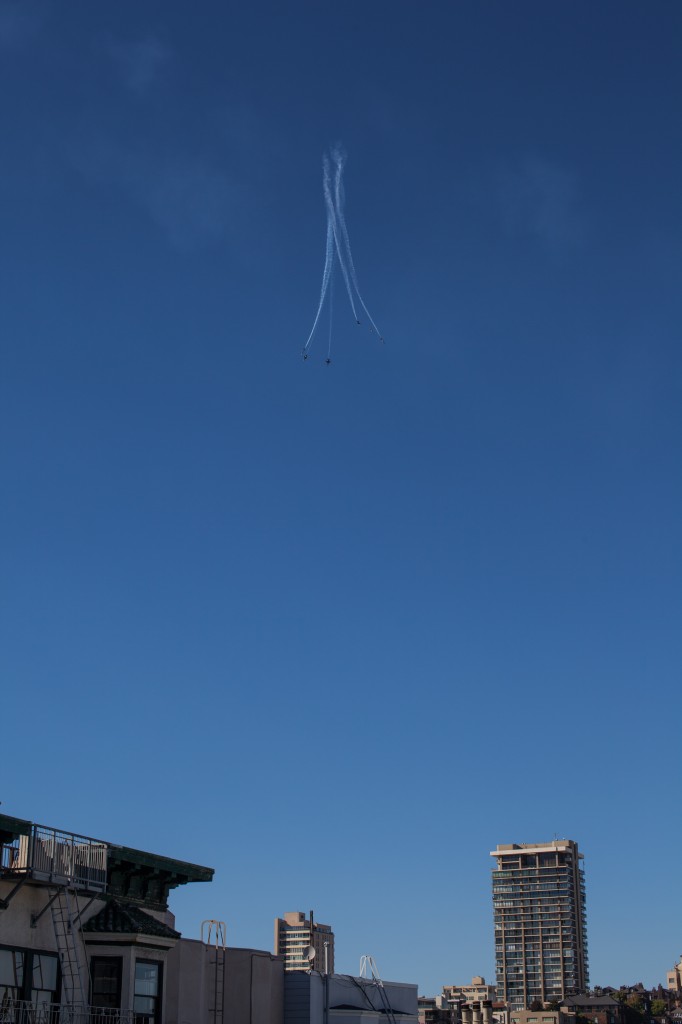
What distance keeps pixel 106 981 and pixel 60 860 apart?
4283 millimetres

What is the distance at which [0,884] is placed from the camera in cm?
3475

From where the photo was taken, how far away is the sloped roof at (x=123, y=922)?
38656mm

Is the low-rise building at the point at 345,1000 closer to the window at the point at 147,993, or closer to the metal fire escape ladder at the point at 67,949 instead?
the window at the point at 147,993

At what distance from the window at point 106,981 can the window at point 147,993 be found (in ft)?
2.56

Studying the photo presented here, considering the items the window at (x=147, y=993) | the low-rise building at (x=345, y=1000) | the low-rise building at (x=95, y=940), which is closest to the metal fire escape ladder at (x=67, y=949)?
the low-rise building at (x=95, y=940)

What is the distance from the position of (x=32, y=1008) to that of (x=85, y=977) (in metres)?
2.25

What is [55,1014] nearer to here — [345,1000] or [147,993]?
[147,993]

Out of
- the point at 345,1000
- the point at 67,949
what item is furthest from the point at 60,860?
the point at 345,1000

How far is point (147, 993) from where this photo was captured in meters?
39.7

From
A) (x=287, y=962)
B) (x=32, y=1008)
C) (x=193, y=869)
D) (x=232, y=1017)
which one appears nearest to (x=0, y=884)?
(x=32, y=1008)

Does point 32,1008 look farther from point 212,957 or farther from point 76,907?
point 212,957

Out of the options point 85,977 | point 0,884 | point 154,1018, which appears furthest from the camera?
point 154,1018

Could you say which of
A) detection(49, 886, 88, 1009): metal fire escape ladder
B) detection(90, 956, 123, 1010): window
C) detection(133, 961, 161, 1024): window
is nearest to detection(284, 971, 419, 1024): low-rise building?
detection(133, 961, 161, 1024): window

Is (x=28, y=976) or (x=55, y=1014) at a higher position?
(x=28, y=976)
